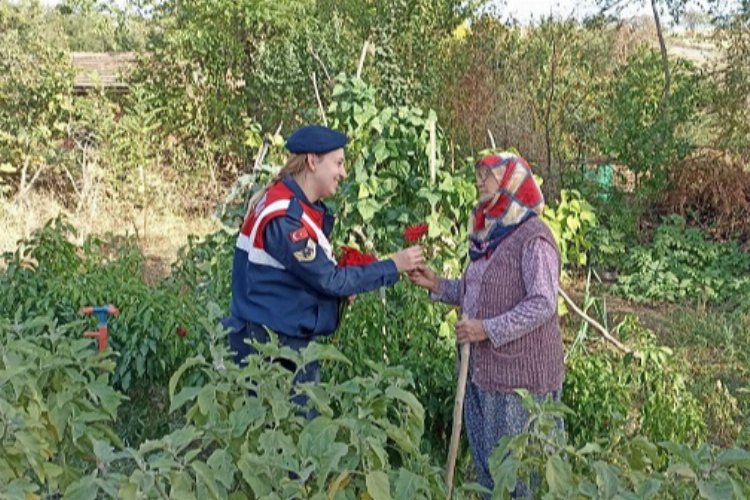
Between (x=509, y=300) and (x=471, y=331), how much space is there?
0.54 feet

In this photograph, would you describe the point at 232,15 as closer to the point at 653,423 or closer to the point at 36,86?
the point at 36,86

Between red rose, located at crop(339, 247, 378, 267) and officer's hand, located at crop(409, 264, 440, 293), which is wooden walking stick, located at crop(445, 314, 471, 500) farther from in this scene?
red rose, located at crop(339, 247, 378, 267)

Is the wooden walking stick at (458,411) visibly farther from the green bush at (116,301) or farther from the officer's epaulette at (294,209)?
the green bush at (116,301)

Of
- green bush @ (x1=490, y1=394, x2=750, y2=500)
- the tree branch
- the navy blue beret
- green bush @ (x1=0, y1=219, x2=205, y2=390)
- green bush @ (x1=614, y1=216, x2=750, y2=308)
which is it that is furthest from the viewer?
green bush @ (x1=614, y1=216, x2=750, y2=308)

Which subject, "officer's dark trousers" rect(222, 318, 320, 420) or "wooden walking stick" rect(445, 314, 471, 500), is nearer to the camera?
"wooden walking stick" rect(445, 314, 471, 500)

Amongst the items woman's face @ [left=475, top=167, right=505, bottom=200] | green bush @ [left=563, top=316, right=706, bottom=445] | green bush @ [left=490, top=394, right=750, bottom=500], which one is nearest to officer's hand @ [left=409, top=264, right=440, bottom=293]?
woman's face @ [left=475, top=167, right=505, bottom=200]

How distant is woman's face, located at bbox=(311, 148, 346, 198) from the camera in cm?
299

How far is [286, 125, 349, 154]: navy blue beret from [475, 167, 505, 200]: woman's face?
0.47 meters

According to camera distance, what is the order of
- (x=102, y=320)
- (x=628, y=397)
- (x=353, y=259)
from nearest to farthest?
1. (x=353, y=259)
2. (x=628, y=397)
3. (x=102, y=320)

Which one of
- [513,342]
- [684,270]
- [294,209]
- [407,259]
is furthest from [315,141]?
[684,270]

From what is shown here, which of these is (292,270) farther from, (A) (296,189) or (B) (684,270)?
(B) (684,270)

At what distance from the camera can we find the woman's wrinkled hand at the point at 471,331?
2863mm

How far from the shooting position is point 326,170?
118 inches

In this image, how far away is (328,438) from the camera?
5.90ft
